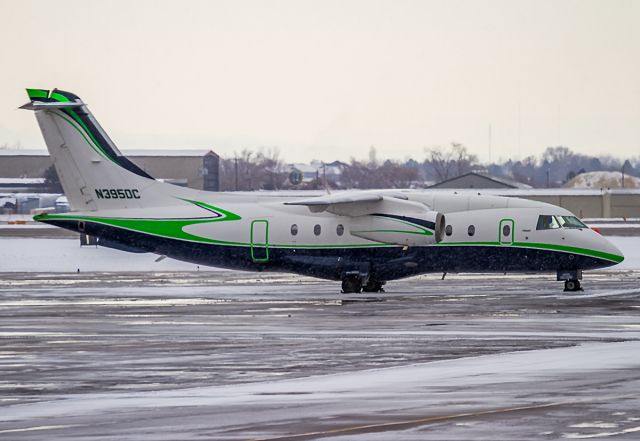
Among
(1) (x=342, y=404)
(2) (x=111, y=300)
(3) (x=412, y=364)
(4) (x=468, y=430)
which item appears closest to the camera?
(4) (x=468, y=430)

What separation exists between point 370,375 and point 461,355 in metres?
3.04

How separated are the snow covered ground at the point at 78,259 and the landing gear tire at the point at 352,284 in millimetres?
15558

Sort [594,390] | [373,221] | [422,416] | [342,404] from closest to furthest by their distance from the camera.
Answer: [422,416] → [342,404] → [594,390] → [373,221]

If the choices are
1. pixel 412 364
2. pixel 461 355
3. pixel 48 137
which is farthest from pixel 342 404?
pixel 48 137

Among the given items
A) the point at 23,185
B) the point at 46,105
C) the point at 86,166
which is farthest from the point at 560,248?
the point at 23,185

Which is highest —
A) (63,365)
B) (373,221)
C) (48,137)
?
(48,137)

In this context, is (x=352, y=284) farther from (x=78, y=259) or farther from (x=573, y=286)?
(x=78, y=259)

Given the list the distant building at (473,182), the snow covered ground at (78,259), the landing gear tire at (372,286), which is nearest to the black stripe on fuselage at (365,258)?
the landing gear tire at (372,286)

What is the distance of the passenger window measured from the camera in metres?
35.0

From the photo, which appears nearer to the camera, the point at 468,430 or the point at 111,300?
the point at 468,430

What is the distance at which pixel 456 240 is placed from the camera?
3500cm

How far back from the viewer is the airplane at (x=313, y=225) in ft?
115

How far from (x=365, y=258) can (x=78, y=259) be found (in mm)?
24712

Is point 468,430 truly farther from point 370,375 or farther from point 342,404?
point 370,375
